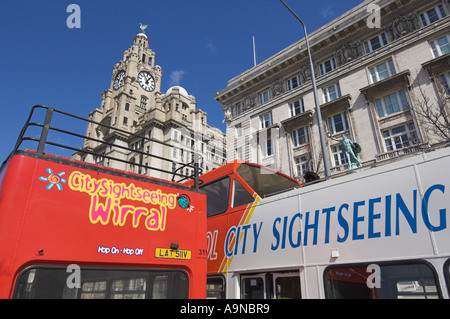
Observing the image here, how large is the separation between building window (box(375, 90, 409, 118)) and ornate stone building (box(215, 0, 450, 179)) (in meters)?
0.08

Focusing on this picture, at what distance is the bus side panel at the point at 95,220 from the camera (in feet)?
10.4

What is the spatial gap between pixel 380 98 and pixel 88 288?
2658 cm

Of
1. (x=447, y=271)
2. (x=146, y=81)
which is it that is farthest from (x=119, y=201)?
(x=146, y=81)

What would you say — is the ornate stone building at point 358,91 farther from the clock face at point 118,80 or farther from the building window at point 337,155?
the clock face at point 118,80

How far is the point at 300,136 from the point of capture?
92.4 ft

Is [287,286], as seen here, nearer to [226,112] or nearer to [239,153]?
[239,153]

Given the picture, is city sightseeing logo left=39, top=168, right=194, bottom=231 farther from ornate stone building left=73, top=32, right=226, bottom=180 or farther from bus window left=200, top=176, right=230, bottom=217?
ornate stone building left=73, top=32, right=226, bottom=180

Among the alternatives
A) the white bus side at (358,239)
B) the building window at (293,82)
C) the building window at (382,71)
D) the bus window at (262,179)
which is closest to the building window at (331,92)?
the building window at (382,71)

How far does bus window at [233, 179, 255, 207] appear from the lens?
587 centimetres

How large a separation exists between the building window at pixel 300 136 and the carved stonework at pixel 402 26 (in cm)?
1122

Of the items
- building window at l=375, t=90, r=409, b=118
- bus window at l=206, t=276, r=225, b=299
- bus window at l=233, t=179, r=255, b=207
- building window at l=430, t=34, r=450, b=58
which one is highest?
building window at l=430, t=34, r=450, b=58

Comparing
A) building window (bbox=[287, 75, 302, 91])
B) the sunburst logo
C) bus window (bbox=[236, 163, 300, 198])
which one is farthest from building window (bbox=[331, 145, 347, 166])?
the sunburst logo
